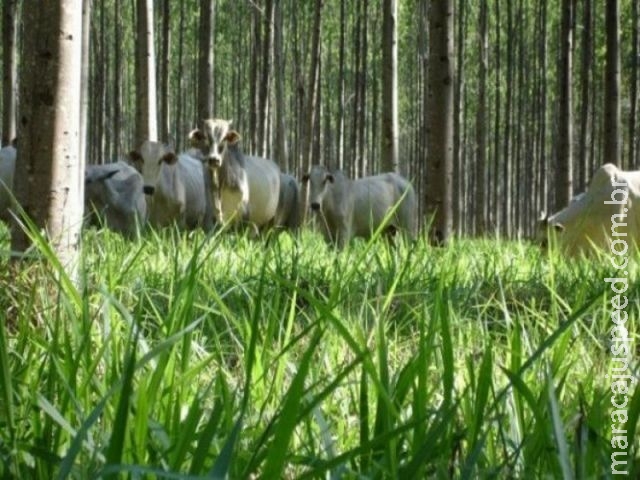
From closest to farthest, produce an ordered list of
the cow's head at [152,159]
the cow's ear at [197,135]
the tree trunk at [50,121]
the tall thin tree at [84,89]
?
1. the tree trunk at [50,121]
2. the tall thin tree at [84,89]
3. the cow's head at [152,159]
4. the cow's ear at [197,135]

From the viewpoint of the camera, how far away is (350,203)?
13.2 metres

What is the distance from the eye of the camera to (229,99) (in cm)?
4547

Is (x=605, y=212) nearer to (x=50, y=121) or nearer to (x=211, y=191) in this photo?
(x=211, y=191)

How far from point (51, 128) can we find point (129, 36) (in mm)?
35642

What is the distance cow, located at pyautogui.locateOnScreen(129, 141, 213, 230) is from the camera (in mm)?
10977

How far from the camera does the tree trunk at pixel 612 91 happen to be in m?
12.9

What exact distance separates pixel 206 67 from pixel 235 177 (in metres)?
3.88

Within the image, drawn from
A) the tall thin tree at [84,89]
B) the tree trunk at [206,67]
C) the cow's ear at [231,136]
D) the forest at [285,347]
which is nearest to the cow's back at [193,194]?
the cow's ear at [231,136]

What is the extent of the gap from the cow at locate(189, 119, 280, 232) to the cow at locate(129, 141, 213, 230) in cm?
22

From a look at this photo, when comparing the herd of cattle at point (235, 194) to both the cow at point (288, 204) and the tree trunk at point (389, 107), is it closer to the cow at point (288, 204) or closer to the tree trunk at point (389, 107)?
the cow at point (288, 204)

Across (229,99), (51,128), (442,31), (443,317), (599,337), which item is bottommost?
(599,337)

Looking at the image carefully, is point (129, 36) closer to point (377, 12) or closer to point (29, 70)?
point (377, 12)

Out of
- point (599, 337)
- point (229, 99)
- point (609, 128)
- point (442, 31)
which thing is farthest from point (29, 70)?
point (229, 99)

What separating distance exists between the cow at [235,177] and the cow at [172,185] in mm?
216
